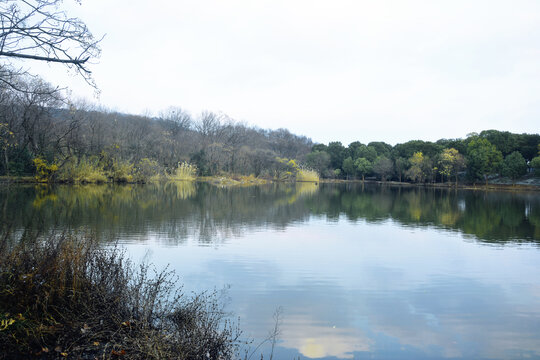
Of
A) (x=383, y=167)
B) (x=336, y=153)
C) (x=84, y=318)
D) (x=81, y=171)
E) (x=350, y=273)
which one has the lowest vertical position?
(x=350, y=273)

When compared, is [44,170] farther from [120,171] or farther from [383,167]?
[383,167]

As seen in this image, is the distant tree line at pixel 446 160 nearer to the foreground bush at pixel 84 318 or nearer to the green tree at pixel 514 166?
the green tree at pixel 514 166

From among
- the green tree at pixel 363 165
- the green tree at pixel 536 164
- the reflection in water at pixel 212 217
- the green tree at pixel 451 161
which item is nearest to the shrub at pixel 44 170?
the reflection in water at pixel 212 217

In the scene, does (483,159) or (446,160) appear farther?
(446,160)

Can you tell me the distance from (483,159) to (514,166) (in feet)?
Answer: 13.4

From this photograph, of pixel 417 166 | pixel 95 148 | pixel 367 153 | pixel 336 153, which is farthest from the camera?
pixel 336 153

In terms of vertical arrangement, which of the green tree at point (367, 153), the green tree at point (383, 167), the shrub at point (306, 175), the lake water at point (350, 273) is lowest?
the lake water at point (350, 273)

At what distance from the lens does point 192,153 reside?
51062 mm

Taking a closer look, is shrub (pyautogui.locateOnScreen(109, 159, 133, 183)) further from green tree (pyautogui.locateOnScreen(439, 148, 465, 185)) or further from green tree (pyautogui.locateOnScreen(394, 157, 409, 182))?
green tree (pyautogui.locateOnScreen(394, 157, 409, 182))

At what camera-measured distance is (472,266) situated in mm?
9711

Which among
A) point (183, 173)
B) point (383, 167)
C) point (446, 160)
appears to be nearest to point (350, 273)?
point (183, 173)

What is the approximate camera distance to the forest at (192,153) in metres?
30.5

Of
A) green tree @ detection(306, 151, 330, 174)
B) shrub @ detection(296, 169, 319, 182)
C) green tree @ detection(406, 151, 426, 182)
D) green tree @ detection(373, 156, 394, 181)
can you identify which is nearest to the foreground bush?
shrub @ detection(296, 169, 319, 182)

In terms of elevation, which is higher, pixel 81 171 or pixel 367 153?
pixel 367 153
